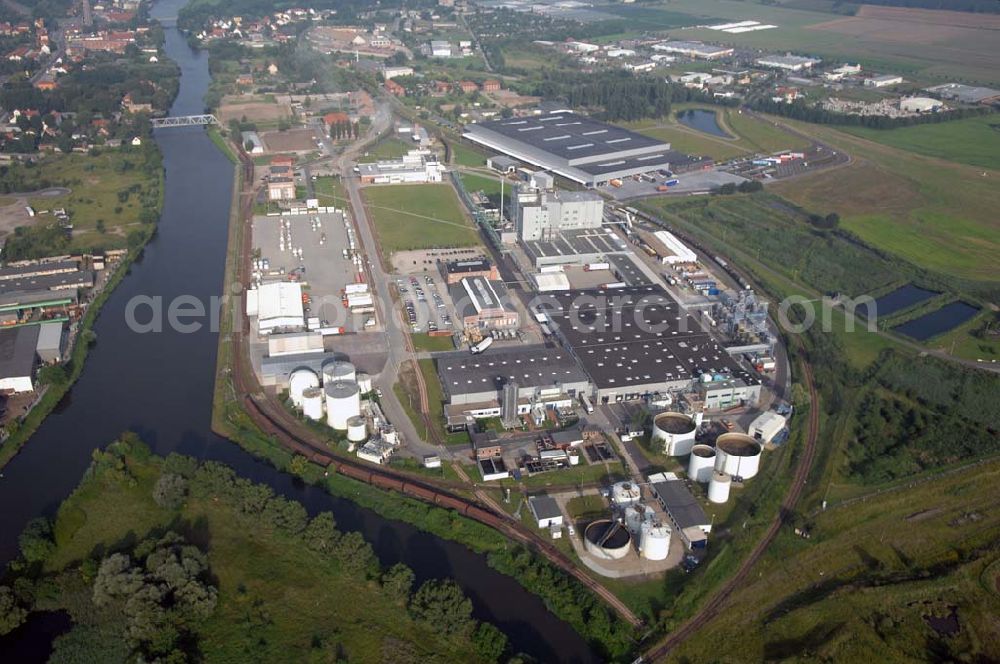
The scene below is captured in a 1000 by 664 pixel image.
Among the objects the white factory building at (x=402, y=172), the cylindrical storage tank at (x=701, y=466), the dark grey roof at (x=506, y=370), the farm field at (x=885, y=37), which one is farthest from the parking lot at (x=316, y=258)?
the farm field at (x=885, y=37)

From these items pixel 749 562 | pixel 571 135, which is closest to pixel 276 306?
pixel 749 562

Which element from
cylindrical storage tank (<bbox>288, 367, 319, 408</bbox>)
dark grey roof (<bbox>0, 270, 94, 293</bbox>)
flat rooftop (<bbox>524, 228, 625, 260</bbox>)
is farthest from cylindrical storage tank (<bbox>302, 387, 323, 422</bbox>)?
dark grey roof (<bbox>0, 270, 94, 293</bbox>)

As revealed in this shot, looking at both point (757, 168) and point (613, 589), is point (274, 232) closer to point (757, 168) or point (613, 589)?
point (613, 589)

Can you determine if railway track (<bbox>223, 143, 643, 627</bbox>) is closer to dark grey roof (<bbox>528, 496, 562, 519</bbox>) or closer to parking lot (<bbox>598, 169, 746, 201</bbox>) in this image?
dark grey roof (<bbox>528, 496, 562, 519</bbox>)

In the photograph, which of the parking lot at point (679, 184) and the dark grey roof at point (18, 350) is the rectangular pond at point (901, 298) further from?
the dark grey roof at point (18, 350)

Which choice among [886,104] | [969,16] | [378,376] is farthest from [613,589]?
[969,16]

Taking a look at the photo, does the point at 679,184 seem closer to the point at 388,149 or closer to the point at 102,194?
the point at 388,149
